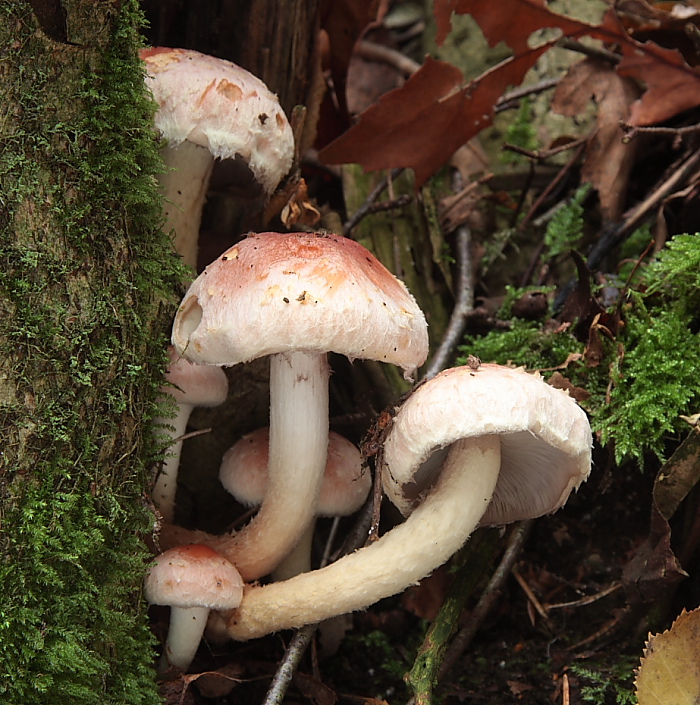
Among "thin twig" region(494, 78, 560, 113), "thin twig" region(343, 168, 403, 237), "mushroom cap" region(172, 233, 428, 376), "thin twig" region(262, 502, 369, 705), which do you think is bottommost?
"thin twig" region(262, 502, 369, 705)

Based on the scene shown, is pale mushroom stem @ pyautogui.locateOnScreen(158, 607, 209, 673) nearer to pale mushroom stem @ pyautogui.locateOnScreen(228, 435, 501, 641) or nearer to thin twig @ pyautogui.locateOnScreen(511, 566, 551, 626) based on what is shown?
pale mushroom stem @ pyautogui.locateOnScreen(228, 435, 501, 641)

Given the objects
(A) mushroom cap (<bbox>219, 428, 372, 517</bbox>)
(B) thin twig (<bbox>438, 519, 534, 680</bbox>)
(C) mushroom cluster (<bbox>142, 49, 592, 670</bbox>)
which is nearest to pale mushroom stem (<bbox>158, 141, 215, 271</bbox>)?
(C) mushroom cluster (<bbox>142, 49, 592, 670</bbox>)

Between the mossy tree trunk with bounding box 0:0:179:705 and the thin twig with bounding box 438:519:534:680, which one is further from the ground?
the mossy tree trunk with bounding box 0:0:179:705

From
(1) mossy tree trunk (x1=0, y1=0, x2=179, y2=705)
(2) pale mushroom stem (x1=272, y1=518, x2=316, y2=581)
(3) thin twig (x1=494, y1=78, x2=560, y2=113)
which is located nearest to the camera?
(1) mossy tree trunk (x1=0, y1=0, x2=179, y2=705)

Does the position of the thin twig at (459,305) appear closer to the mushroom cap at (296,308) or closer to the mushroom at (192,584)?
the mushroom cap at (296,308)

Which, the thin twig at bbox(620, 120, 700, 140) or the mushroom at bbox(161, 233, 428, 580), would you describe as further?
the thin twig at bbox(620, 120, 700, 140)

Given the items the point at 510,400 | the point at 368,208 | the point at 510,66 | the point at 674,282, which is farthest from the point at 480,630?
the point at 510,66

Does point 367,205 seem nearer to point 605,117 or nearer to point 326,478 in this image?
point 605,117
